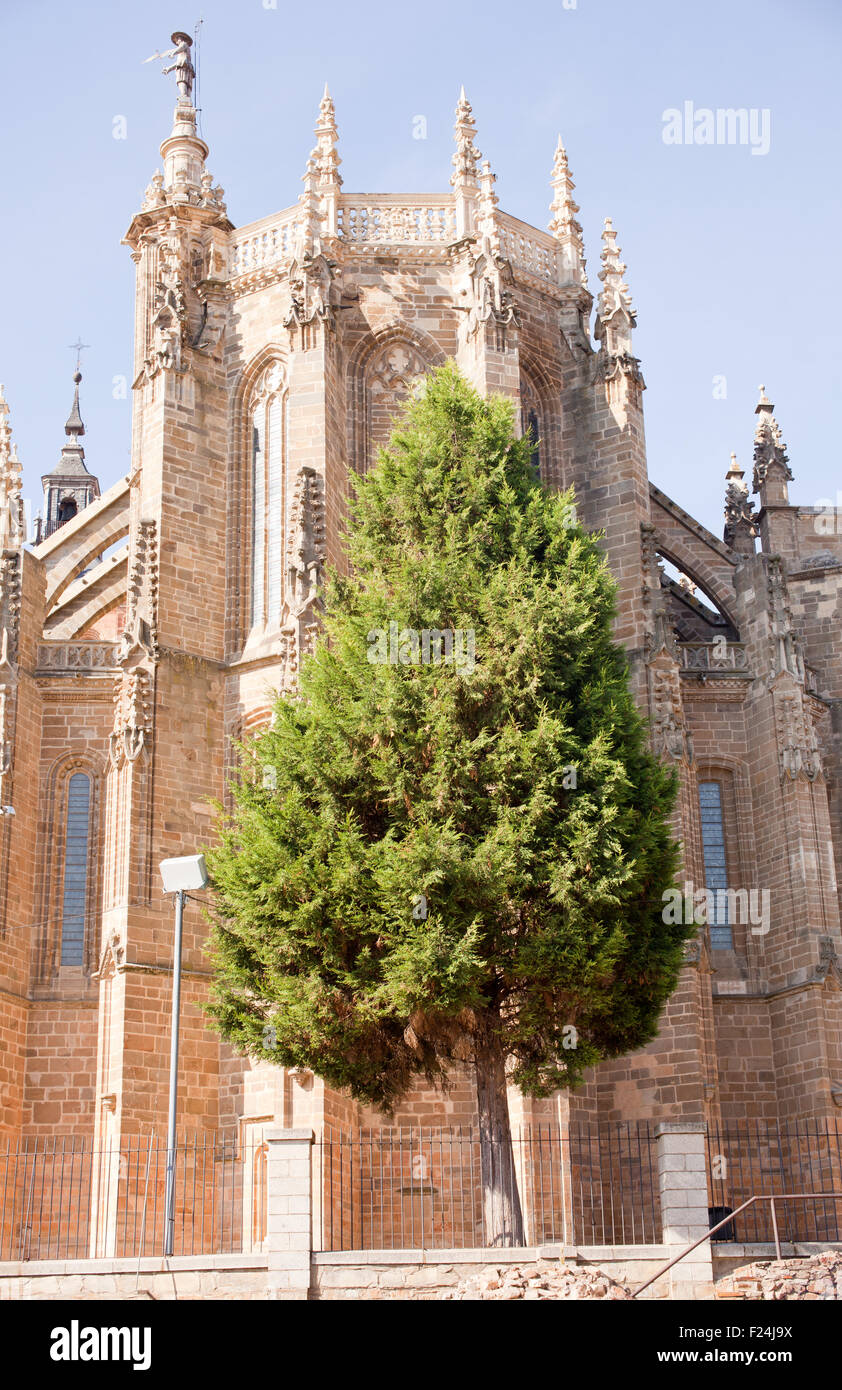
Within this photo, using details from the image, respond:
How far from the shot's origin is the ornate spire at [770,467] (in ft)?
110

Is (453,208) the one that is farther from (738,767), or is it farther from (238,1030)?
(238,1030)

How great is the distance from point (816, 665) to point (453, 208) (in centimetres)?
1137

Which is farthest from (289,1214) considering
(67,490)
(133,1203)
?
(67,490)

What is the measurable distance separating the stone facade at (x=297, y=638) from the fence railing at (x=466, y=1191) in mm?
557

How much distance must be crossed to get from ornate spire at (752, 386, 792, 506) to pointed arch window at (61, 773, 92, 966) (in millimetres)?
15084

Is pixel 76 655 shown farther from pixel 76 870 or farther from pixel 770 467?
pixel 770 467

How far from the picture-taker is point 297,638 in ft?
85.5

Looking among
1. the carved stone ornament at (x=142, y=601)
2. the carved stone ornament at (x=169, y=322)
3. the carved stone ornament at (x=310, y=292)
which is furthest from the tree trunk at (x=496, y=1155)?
the carved stone ornament at (x=169, y=322)

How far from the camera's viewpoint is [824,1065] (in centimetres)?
2677

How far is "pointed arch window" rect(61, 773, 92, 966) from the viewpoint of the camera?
27.4 metres

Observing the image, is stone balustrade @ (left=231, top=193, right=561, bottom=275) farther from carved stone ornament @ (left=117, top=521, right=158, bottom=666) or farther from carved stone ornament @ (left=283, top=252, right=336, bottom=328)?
carved stone ornament @ (left=117, top=521, right=158, bottom=666)

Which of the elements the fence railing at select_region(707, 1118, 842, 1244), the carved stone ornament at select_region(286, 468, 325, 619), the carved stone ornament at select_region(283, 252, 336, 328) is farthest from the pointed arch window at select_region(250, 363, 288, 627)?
the fence railing at select_region(707, 1118, 842, 1244)

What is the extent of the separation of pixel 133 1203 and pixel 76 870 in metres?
6.61

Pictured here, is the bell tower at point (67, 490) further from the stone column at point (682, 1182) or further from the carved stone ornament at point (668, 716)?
the stone column at point (682, 1182)
